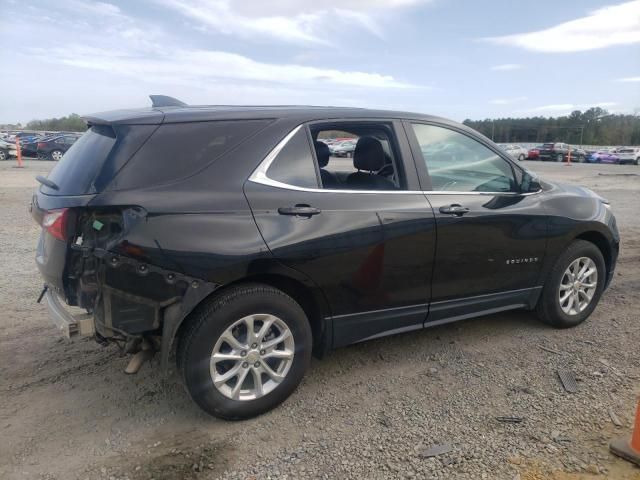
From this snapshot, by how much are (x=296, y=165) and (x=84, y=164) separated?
1.21 m

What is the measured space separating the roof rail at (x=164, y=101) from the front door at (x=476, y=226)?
1.71m

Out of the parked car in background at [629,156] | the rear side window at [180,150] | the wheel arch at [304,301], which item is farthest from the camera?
the parked car in background at [629,156]

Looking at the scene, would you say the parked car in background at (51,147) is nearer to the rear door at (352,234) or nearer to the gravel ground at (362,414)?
the gravel ground at (362,414)

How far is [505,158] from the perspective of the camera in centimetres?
399

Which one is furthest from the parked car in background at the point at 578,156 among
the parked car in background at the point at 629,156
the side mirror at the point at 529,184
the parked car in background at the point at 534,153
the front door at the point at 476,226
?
the front door at the point at 476,226

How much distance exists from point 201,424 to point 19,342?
1911 mm

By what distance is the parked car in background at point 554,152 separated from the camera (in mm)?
42812

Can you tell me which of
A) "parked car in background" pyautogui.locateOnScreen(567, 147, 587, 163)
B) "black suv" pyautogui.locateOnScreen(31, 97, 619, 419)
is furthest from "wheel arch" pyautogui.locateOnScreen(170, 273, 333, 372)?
"parked car in background" pyautogui.locateOnScreen(567, 147, 587, 163)

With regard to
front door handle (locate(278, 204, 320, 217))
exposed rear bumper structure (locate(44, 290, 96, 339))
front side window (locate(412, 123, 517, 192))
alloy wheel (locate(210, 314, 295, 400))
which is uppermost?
front side window (locate(412, 123, 517, 192))

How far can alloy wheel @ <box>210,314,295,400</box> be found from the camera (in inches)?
112

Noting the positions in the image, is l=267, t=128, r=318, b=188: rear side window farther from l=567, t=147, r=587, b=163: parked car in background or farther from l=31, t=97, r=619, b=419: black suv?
l=567, t=147, r=587, b=163: parked car in background

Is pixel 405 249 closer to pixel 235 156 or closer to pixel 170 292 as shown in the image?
pixel 235 156

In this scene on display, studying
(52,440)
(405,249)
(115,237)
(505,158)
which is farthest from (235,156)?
(505,158)

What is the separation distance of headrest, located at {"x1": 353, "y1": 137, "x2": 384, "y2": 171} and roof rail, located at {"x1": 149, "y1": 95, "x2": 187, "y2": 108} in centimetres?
133
